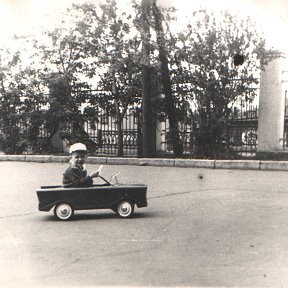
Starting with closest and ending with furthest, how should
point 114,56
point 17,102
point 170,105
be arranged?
point 170,105
point 114,56
point 17,102

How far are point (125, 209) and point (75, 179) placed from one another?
0.72 meters

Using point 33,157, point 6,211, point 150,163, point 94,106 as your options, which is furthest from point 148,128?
point 6,211

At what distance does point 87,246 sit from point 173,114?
8.51m

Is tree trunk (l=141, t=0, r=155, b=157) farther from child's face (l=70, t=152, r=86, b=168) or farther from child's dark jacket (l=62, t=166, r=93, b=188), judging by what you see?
child's dark jacket (l=62, t=166, r=93, b=188)

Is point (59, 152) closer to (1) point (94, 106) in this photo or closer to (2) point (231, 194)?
(1) point (94, 106)

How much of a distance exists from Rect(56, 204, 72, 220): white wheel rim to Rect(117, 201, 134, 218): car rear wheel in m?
0.60

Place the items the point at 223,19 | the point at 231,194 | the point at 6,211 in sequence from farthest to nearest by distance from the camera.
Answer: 1. the point at 223,19
2. the point at 231,194
3. the point at 6,211

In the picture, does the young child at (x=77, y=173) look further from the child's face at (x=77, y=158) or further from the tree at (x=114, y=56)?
the tree at (x=114, y=56)

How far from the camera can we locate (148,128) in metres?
12.5

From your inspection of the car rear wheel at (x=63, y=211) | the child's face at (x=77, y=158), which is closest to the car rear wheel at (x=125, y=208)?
the car rear wheel at (x=63, y=211)

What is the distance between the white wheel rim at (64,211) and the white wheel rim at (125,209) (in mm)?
609

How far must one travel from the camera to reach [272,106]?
41.2 ft

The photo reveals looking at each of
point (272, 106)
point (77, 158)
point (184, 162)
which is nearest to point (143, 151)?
point (184, 162)

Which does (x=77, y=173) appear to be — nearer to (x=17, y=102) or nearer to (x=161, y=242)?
(x=161, y=242)
